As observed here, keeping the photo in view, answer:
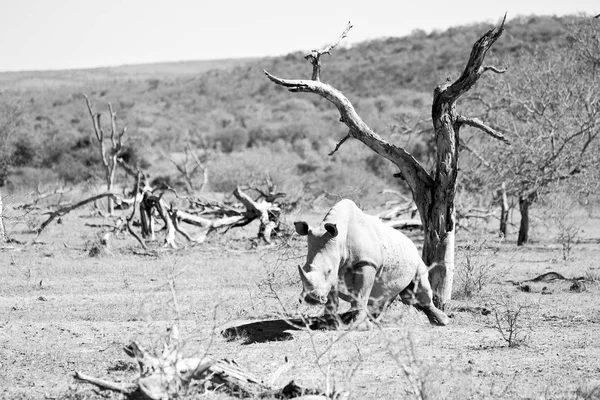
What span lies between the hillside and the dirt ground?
12.3 metres

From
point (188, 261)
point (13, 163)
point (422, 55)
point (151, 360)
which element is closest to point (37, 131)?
point (13, 163)

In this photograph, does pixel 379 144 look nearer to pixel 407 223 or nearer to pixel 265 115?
pixel 407 223

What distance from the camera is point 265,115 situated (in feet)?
189

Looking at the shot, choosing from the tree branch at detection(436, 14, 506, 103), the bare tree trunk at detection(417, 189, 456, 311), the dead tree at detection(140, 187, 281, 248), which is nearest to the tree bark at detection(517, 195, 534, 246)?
the dead tree at detection(140, 187, 281, 248)

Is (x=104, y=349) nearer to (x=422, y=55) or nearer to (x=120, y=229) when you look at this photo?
(x=120, y=229)

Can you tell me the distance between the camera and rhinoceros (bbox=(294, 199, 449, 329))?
9500 millimetres

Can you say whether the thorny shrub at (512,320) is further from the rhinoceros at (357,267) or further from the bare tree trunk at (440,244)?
the rhinoceros at (357,267)

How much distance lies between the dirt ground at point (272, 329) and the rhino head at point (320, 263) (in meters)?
0.39

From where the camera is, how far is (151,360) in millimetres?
6586

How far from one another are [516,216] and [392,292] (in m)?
18.0

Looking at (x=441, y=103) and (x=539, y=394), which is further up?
(x=441, y=103)

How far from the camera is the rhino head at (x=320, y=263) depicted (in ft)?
29.8

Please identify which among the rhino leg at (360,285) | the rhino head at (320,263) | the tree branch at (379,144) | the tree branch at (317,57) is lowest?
the rhino leg at (360,285)

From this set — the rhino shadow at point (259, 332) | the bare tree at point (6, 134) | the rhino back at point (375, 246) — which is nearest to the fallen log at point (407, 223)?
the rhino back at point (375, 246)
